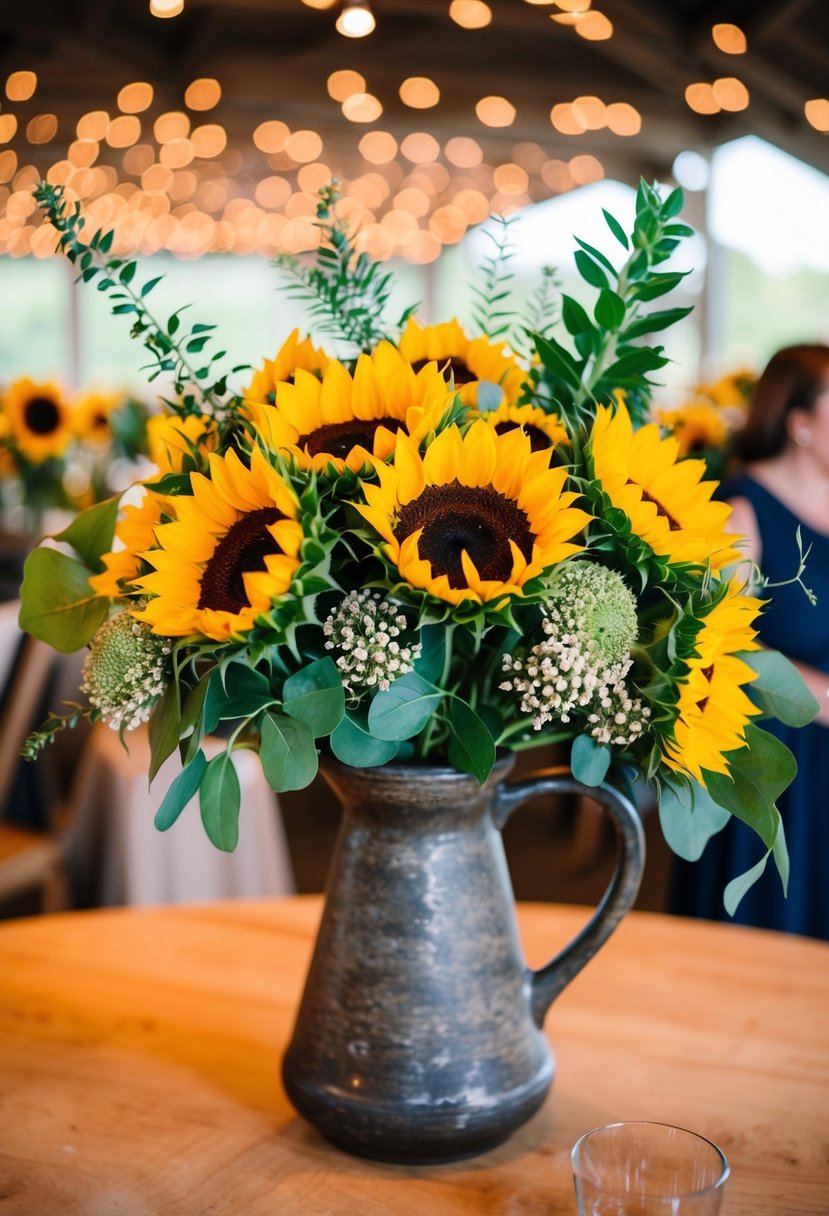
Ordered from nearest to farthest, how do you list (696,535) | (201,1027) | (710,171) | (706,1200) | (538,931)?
(706,1200) < (696,535) < (201,1027) < (538,931) < (710,171)

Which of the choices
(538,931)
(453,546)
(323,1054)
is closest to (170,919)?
(538,931)

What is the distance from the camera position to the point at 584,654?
696 millimetres

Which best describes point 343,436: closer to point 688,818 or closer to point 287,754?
point 287,754

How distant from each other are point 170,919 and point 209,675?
0.69 metres

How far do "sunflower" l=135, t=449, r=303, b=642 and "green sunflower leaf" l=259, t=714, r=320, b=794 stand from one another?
0.07 meters

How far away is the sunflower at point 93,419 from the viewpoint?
13.0 feet

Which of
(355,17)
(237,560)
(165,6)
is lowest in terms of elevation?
(237,560)

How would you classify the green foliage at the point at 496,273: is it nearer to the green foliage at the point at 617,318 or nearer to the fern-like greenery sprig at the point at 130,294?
the green foliage at the point at 617,318

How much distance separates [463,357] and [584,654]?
0.27m

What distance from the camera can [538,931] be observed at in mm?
1267

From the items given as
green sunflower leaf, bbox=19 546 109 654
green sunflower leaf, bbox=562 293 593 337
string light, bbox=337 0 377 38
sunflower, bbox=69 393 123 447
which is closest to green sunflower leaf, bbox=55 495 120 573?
green sunflower leaf, bbox=19 546 109 654

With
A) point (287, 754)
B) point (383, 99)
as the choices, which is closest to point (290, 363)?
point (287, 754)

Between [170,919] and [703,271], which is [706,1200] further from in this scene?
[703,271]

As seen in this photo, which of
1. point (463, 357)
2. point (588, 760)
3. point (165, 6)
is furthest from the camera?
point (165, 6)
